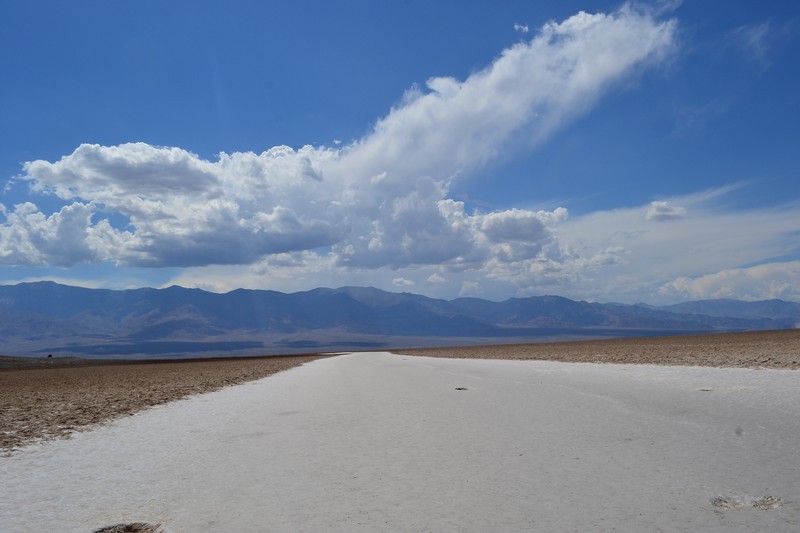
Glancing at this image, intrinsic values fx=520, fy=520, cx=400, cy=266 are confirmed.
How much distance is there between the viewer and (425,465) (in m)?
8.56

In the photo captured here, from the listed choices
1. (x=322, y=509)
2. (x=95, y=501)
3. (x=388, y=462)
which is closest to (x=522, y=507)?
(x=322, y=509)

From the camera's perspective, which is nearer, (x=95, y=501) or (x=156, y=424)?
(x=95, y=501)

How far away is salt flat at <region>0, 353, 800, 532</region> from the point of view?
6074mm

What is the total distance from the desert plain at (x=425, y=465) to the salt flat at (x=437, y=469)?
0.04 metres

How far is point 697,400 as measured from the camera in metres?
14.7

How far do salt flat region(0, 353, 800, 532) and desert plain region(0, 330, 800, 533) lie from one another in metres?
0.04

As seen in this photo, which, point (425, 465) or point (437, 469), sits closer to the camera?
point (437, 469)

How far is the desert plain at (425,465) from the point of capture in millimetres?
6102

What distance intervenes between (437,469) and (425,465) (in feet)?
1.17

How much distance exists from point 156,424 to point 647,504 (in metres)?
12.5

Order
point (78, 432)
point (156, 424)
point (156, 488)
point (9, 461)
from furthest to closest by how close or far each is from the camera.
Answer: point (156, 424) → point (78, 432) → point (9, 461) → point (156, 488)

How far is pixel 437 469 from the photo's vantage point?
826 cm

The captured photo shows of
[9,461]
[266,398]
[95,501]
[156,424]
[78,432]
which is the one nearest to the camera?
[95,501]

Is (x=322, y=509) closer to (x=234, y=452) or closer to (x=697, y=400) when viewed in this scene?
(x=234, y=452)
